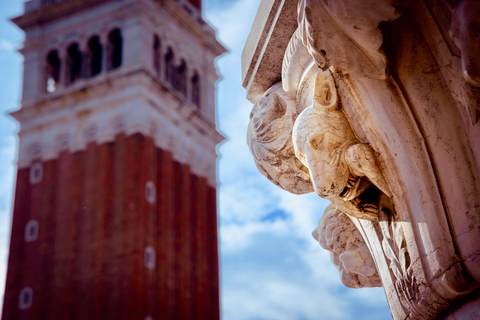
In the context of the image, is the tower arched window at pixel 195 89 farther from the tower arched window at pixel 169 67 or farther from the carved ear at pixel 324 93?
the carved ear at pixel 324 93

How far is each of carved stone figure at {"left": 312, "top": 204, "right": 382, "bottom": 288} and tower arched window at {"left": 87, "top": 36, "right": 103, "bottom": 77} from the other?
59.9 ft

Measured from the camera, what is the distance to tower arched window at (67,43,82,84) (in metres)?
19.6

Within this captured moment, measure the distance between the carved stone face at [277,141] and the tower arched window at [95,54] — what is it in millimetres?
18283

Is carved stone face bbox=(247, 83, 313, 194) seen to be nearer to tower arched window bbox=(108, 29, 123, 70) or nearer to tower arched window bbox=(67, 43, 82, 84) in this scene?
tower arched window bbox=(108, 29, 123, 70)

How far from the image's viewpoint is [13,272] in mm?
17219

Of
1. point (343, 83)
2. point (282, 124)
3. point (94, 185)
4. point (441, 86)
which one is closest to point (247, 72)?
point (282, 124)

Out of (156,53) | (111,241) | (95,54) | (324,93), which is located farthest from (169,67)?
(324,93)

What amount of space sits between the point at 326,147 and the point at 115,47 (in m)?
18.7

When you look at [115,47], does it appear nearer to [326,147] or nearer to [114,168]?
[114,168]

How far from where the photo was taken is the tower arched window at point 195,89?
20375 millimetres

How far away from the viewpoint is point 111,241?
16.4 metres

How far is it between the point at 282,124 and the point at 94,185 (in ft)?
53.1

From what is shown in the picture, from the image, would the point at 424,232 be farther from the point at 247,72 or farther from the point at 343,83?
the point at 247,72

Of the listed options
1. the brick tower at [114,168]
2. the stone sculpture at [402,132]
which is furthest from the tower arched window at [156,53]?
the stone sculpture at [402,132]
